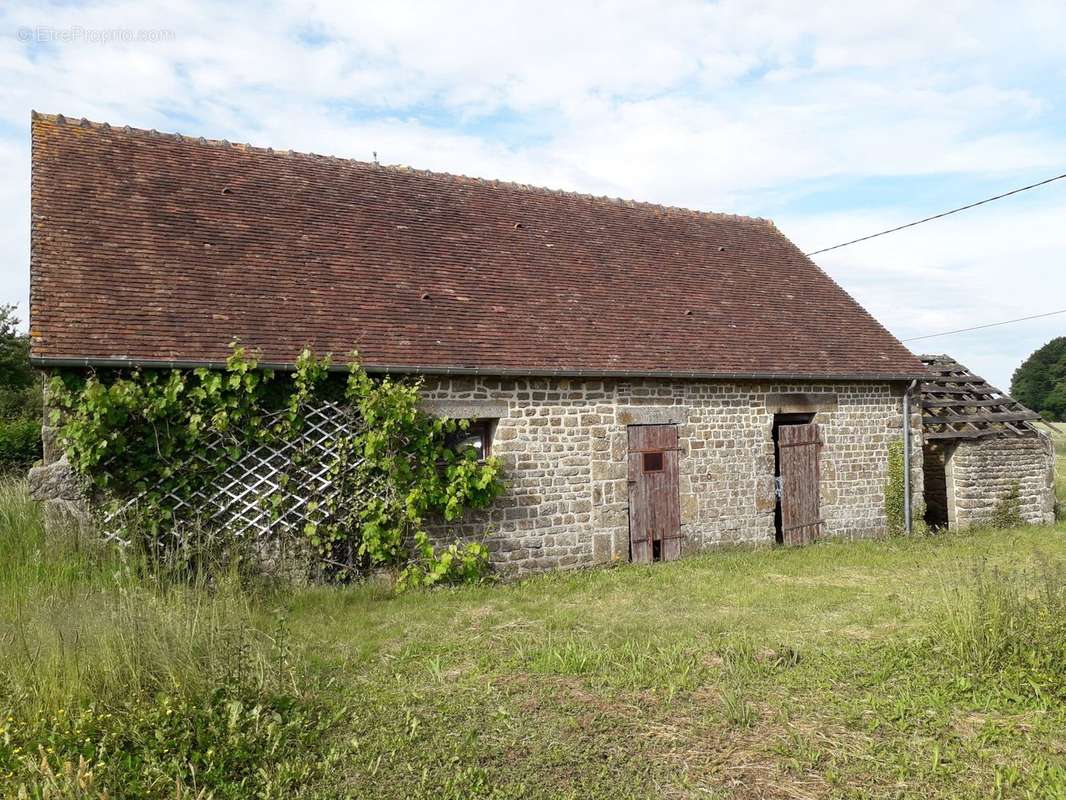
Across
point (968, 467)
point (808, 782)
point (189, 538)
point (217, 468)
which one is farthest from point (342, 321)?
point (968, 467)

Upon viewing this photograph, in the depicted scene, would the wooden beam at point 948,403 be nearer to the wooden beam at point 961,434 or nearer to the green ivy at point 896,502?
the wooden beam at point 961,434

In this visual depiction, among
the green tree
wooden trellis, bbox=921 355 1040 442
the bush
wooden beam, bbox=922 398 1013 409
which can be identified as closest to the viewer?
wooden trellis, bbox=921 355 1040 442

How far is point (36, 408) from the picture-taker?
22.2m

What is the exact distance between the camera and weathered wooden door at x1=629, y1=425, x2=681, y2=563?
395 inches

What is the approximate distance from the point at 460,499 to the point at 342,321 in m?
2.46

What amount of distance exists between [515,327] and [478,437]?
59.4 inches

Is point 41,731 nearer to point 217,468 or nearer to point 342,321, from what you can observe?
point 217,468

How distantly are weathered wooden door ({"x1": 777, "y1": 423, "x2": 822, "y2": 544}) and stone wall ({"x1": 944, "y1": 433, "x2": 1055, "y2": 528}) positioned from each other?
9.64 ft

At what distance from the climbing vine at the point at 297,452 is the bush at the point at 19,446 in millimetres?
7634

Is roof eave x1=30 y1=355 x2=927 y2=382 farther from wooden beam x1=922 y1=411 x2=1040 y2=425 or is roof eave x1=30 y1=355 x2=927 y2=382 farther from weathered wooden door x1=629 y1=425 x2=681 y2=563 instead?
wooden beam x1=922 y1=411 x2=1040 y2=425

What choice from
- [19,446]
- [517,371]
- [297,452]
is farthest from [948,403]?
[19,446]

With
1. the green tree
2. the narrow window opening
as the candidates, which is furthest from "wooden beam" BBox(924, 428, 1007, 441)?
the green tree

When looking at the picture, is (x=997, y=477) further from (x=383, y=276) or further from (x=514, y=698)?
(x=514, y=698)

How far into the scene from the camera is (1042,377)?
210ft
